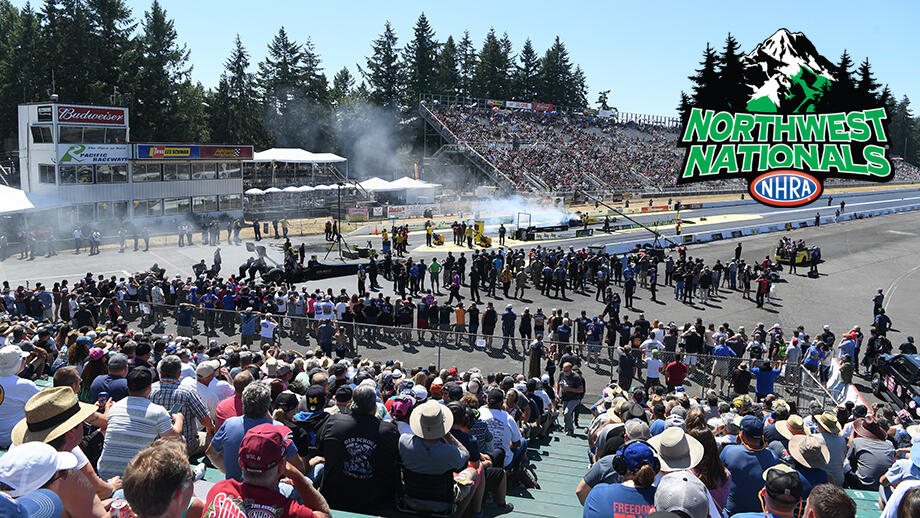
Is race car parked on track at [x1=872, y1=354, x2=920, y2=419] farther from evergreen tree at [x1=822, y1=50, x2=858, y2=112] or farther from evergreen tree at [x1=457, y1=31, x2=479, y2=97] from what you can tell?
evergreen tree at [x1=457, y1=31, x2=479, y2=97]

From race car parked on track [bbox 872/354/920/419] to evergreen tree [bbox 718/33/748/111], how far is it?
65.0 meters

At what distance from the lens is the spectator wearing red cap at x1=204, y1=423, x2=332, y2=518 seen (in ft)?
11.9

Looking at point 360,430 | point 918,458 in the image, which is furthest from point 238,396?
point 918,458

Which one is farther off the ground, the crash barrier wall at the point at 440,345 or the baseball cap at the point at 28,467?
the baseball cap at the point at 28,467

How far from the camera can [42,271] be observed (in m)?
27.9

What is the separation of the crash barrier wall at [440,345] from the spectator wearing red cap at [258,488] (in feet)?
36.7

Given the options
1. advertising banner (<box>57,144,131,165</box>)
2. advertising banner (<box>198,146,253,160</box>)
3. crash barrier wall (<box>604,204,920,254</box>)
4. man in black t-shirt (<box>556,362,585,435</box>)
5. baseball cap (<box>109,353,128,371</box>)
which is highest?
advertising banner (<box>198,146,253,160</box>)

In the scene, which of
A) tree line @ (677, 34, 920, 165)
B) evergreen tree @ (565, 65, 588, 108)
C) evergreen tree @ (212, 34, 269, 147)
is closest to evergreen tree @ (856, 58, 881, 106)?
tree line @ (677, 34, 920, 165)

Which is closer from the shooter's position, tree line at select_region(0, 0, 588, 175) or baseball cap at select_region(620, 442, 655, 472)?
baseball cap at select_region(620, 442, 655, 472)

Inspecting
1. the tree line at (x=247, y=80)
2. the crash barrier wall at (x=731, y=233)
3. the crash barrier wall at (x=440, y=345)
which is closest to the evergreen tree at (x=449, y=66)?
the tree line at (x=247, y=80)

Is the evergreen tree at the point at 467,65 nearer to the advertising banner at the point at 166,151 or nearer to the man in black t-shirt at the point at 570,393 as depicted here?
the advertising banner at the point at 166,151

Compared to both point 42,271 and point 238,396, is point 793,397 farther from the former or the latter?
point 42,271

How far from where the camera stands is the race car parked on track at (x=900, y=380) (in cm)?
1502

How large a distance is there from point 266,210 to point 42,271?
21421 millimetres
